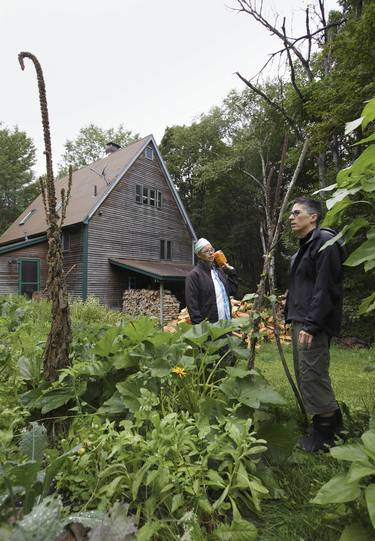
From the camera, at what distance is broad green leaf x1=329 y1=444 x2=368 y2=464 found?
1.06 metres

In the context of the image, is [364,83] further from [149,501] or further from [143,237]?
[143,237]

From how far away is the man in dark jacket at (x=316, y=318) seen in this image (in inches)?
97.6

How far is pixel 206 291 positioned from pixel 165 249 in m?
16.8

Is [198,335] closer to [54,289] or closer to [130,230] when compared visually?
[54,289]

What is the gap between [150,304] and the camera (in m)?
15.6

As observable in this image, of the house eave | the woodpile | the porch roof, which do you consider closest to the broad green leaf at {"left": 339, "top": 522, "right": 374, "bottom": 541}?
the porch roof

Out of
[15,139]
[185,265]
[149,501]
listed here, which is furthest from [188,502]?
[15,139]

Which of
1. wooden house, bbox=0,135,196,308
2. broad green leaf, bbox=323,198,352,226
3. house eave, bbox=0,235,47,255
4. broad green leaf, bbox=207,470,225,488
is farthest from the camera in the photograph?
wooden house, bbox=0,135,196,308

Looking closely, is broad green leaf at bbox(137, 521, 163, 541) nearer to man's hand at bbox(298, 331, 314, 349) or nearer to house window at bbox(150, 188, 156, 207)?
man's hand at bbox(298, 331, 314, 349)

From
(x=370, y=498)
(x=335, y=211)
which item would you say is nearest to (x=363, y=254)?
(x=335, y=211)

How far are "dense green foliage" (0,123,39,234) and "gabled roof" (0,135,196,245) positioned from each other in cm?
1193

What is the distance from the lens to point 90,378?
228cm

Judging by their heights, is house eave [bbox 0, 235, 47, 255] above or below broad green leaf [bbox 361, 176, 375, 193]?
above

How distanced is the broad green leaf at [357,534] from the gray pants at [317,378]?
4.60ft
